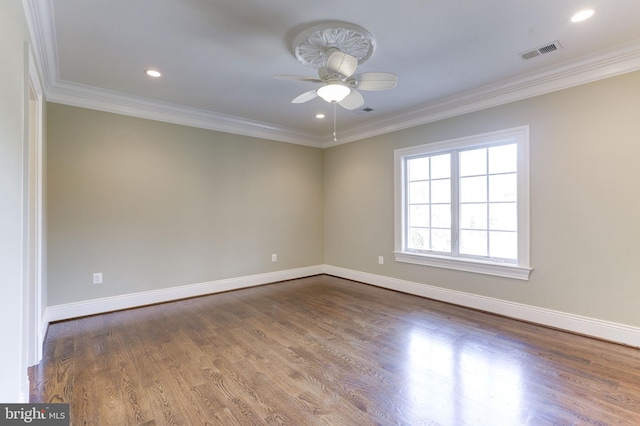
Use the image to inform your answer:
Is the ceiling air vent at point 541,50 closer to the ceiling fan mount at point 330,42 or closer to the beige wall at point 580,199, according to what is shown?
the beige wall at point 580,199

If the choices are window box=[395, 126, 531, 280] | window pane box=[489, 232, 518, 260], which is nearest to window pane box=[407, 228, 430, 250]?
window box=[395, 126, 531, 280]

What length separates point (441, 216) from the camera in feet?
13.8

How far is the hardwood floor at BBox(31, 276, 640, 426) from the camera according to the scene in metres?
1.83

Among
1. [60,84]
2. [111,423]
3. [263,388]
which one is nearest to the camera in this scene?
[111,423]

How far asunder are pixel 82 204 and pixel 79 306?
1190mm

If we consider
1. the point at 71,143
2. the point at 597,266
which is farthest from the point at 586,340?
the point at 71,143

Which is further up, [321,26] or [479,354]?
[321,26]

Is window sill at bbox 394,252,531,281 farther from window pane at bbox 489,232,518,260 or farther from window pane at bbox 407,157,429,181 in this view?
window pane at bbox 407,157,429,181

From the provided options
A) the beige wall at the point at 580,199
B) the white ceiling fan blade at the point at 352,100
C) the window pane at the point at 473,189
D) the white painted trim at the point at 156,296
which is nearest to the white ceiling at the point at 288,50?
the beige wall at the point at 580,199

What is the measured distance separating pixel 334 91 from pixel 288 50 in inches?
23.6

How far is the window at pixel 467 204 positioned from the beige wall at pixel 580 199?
12cm

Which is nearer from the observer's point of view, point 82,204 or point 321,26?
point 321,26

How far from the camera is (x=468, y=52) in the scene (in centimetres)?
272

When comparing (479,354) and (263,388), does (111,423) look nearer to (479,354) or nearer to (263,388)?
(263,388)
